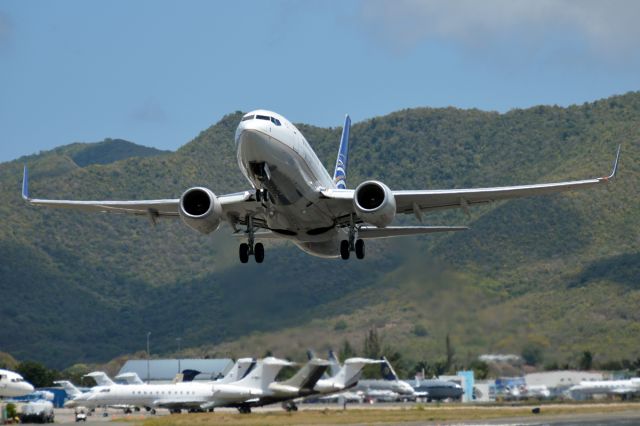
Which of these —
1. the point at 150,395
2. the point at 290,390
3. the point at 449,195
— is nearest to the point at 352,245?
the point at 449,195

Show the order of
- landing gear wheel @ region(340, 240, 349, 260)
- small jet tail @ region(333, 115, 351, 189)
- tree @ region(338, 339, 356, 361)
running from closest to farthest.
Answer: landing gear wheel @ region(340, 240, 349, 260), small jet tail @ region(333, 115, 351, 189), tree @ region(338, 339, 356, 361)

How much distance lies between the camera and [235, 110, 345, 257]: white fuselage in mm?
36781

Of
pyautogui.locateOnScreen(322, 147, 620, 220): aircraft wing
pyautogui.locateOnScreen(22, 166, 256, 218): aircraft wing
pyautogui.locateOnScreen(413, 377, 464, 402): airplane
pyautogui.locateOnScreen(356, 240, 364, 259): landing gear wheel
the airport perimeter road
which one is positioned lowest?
the airport perimeter road

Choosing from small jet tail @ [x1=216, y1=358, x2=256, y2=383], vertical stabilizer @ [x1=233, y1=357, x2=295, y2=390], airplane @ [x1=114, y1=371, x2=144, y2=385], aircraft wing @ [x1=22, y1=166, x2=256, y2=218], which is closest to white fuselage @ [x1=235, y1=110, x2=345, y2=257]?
aircraft wing @ [x1=22, y1=166, x2=256, y2=218]

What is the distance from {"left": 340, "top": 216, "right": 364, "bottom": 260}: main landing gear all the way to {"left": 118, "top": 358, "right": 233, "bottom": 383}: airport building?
50724 millimetres

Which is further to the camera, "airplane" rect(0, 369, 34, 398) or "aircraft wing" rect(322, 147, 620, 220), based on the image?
"airplane" rect(0, 369, 34, 398)

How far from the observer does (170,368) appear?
112688 millimetres

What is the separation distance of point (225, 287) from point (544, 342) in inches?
1009

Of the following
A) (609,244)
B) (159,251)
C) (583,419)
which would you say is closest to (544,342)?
(583,419)

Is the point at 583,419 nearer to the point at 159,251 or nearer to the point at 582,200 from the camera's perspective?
the point at 582,200

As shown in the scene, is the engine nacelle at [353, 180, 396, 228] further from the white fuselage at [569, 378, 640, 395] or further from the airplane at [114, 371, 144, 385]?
the white fuselage at [569, 378, 640, 395]

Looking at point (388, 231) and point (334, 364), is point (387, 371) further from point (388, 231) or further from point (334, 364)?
point (388, 231)

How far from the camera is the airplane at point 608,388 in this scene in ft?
344

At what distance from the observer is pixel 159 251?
531 ft
